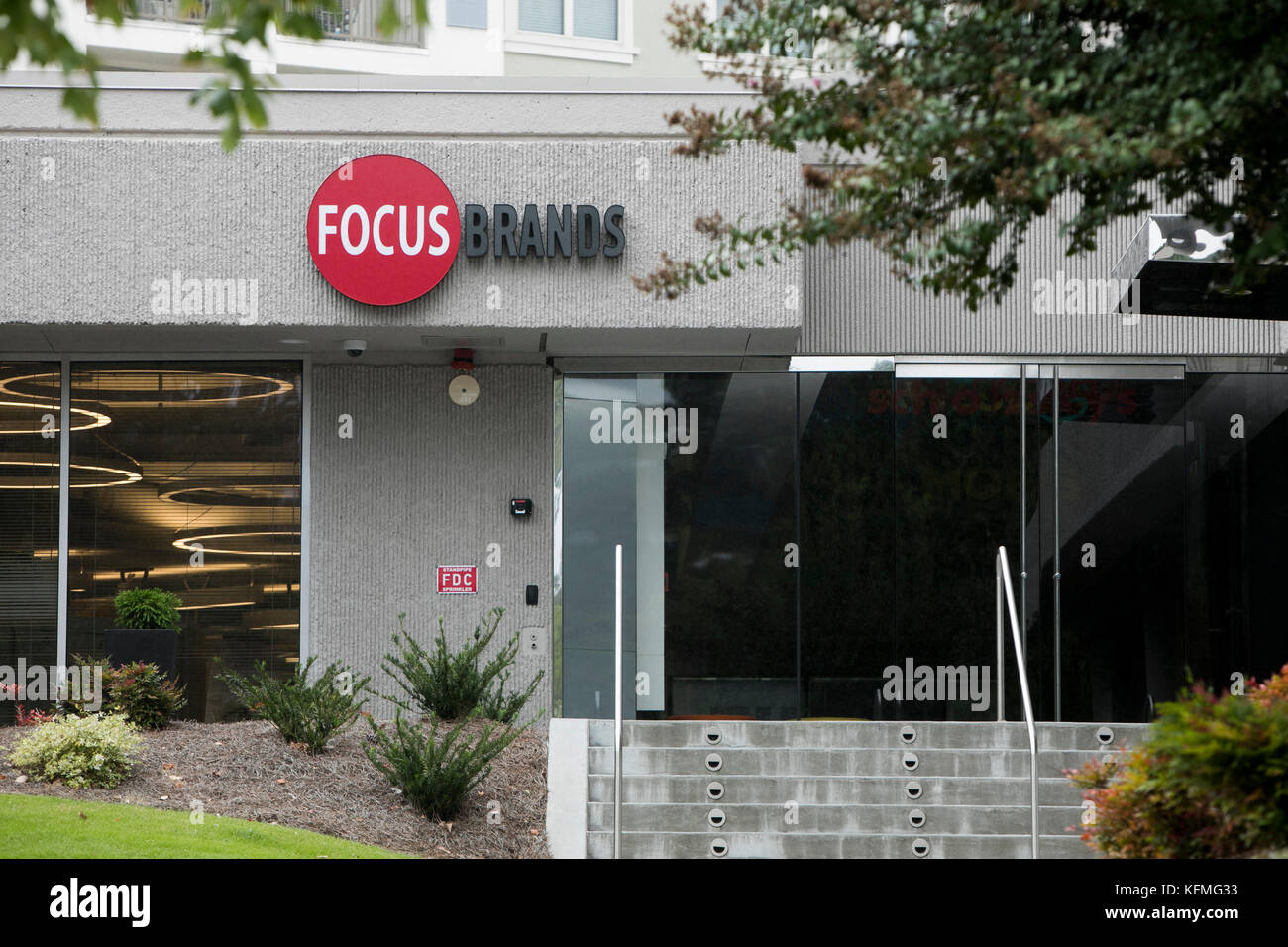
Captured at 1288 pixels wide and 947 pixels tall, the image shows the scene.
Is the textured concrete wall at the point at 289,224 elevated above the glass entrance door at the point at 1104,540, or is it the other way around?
the textured concrete wall at the point at 289,224

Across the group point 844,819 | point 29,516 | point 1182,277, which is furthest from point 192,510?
point 1182,277

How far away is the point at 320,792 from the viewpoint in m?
8.13

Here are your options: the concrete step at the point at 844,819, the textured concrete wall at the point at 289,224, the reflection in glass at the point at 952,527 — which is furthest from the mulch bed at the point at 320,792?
the textured concrete wall at the point at 289,224

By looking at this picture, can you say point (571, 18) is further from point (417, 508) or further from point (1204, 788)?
point (1204, 788)

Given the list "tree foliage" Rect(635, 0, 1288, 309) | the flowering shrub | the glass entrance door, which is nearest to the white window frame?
the glass entrance door

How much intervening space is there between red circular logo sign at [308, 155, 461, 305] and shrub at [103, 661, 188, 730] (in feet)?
10.8

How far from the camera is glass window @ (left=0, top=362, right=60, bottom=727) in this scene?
1138 centimetres

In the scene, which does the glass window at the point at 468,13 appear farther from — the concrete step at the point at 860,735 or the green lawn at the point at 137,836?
the green lawn at the point at 137,836

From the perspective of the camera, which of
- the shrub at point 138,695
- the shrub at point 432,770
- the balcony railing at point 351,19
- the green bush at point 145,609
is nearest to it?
the shrub at point 432,770

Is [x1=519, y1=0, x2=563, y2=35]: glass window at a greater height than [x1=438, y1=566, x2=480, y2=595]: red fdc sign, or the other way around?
[x1=519, y1=0, x2=563, y2=35]: glass window

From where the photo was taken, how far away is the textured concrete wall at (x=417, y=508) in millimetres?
11484

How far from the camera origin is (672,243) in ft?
33.8

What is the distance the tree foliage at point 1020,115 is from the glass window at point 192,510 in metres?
7.01

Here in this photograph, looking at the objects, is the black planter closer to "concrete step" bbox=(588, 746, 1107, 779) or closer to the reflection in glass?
"concrete step" bbox=(588, 746, 1107, 779)
